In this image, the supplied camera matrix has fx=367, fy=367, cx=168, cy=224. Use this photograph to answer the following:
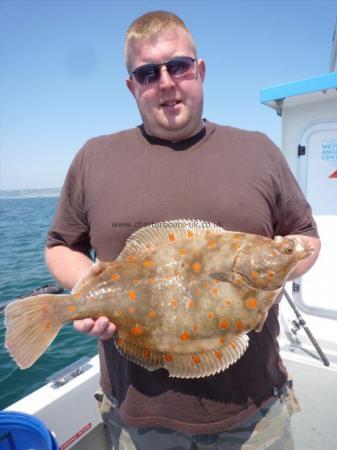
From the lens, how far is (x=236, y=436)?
230cm

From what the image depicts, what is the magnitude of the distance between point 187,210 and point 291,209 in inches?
28.7

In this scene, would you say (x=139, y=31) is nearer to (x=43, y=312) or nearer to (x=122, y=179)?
(x=122, y=179)

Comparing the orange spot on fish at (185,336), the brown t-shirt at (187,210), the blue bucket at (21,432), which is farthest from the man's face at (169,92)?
the blue bucket at (21,432)

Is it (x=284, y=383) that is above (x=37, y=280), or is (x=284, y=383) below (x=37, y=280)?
above

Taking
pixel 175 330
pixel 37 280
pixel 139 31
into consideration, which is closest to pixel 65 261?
pixel 175 330

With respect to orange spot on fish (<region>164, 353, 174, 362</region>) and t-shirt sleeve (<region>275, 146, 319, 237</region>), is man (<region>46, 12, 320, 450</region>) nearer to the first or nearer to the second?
t-shirt sleeve (<region>275, 146, 319, 237</region>)

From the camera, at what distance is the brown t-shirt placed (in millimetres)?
2234

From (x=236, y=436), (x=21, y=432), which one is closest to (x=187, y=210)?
(x=236, y=436)

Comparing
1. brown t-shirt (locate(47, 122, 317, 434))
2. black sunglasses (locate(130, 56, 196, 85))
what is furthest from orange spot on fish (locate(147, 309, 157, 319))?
black sunglasses (locate(130, 56, 196, 85))

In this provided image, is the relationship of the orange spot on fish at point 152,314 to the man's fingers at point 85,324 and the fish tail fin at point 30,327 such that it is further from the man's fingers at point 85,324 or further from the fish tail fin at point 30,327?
the fish tail fin at point 30,327

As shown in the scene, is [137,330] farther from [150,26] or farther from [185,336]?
[150,26]

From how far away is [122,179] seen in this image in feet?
8.01

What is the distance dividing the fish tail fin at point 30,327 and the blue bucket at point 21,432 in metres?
0.85

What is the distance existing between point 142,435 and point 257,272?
4.37 ft
